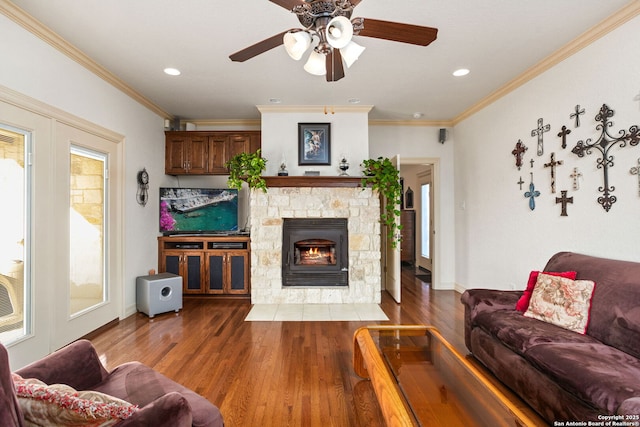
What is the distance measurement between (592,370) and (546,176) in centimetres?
202

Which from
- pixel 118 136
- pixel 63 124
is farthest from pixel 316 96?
pixel 63 124

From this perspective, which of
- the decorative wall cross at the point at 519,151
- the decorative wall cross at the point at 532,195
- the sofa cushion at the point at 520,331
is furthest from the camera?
the decorative wall cross at the point at 519,151

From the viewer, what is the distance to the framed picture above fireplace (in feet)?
13.7

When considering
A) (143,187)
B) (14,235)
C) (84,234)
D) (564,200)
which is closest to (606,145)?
(564,200)

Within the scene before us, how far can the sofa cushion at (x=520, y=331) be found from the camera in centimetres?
186

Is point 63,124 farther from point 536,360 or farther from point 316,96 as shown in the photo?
point 536,360

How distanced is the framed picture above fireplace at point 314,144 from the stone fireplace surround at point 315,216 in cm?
38

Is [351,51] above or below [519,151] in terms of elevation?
above

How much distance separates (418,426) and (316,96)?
348 centimetres

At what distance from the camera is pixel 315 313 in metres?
3.68

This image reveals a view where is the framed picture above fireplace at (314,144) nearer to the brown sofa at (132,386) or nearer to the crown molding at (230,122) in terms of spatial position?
the crown molding at (230,122)

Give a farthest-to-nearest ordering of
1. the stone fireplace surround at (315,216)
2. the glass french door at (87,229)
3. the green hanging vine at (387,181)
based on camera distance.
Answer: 1. the stone fireplace surround at (315,216)
2. the green hanging vine at (387,181)
3. the glass french door at (87,229)

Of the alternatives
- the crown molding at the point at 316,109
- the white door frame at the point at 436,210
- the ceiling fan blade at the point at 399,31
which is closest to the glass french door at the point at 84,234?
the crown molding at the point at 316,109

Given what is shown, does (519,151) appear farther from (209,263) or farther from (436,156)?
(209,263)
